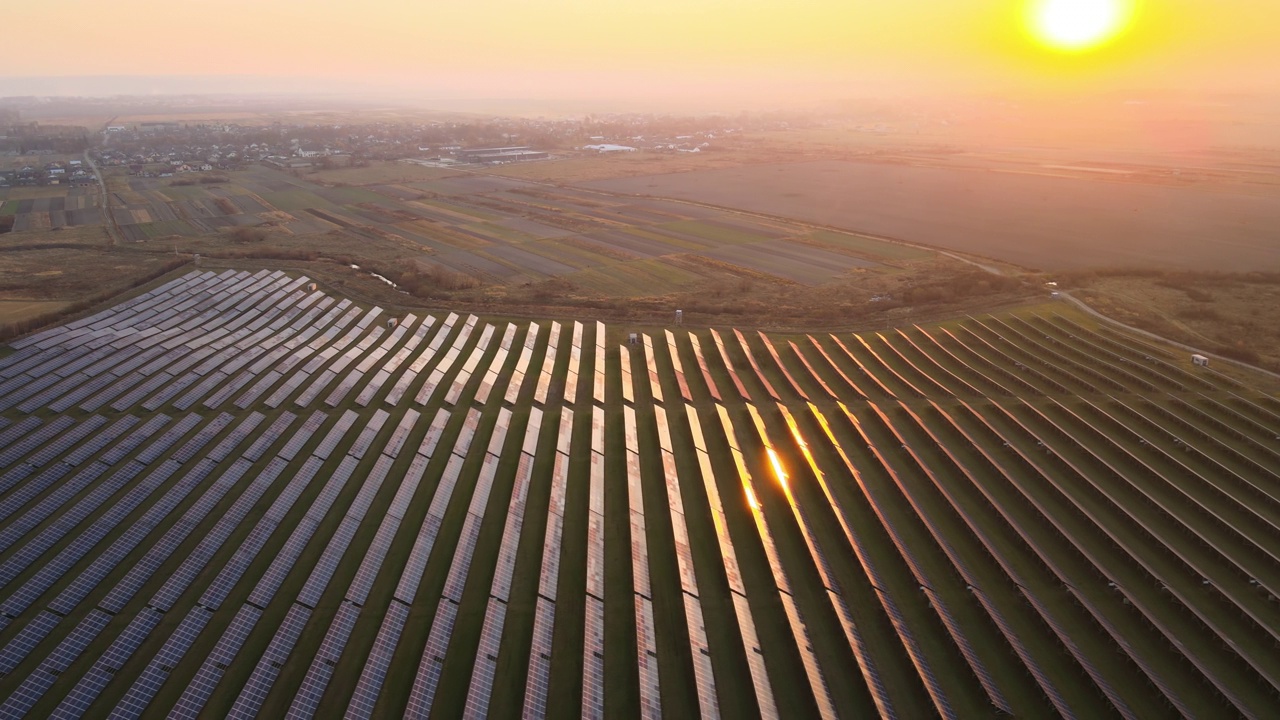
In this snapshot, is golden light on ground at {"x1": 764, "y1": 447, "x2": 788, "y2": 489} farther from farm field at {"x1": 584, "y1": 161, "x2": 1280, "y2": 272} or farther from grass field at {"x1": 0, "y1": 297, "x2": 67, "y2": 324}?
grass field at {"x1": 0, "y1": 297, "x2": 67, "y2": 324}

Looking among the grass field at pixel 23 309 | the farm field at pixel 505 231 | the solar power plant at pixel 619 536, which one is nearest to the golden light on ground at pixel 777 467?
the solar power plant at pixel 619 536

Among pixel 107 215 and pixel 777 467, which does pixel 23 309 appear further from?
pixel 777 467

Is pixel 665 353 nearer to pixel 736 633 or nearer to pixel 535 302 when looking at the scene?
pixel 535 302

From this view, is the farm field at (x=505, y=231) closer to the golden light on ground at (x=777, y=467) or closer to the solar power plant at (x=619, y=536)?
the solar power plant at (x=619, y=536)

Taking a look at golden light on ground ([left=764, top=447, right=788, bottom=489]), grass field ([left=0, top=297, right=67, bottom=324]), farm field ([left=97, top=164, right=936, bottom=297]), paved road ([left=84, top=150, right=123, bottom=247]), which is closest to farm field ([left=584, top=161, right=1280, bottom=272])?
farm field ([left=97, top=164, right=936, bottom=297])

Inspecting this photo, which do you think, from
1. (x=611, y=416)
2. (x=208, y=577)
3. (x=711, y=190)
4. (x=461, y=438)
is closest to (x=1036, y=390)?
(x=611, y=416)

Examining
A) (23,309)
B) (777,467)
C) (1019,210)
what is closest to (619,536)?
(777,467)
